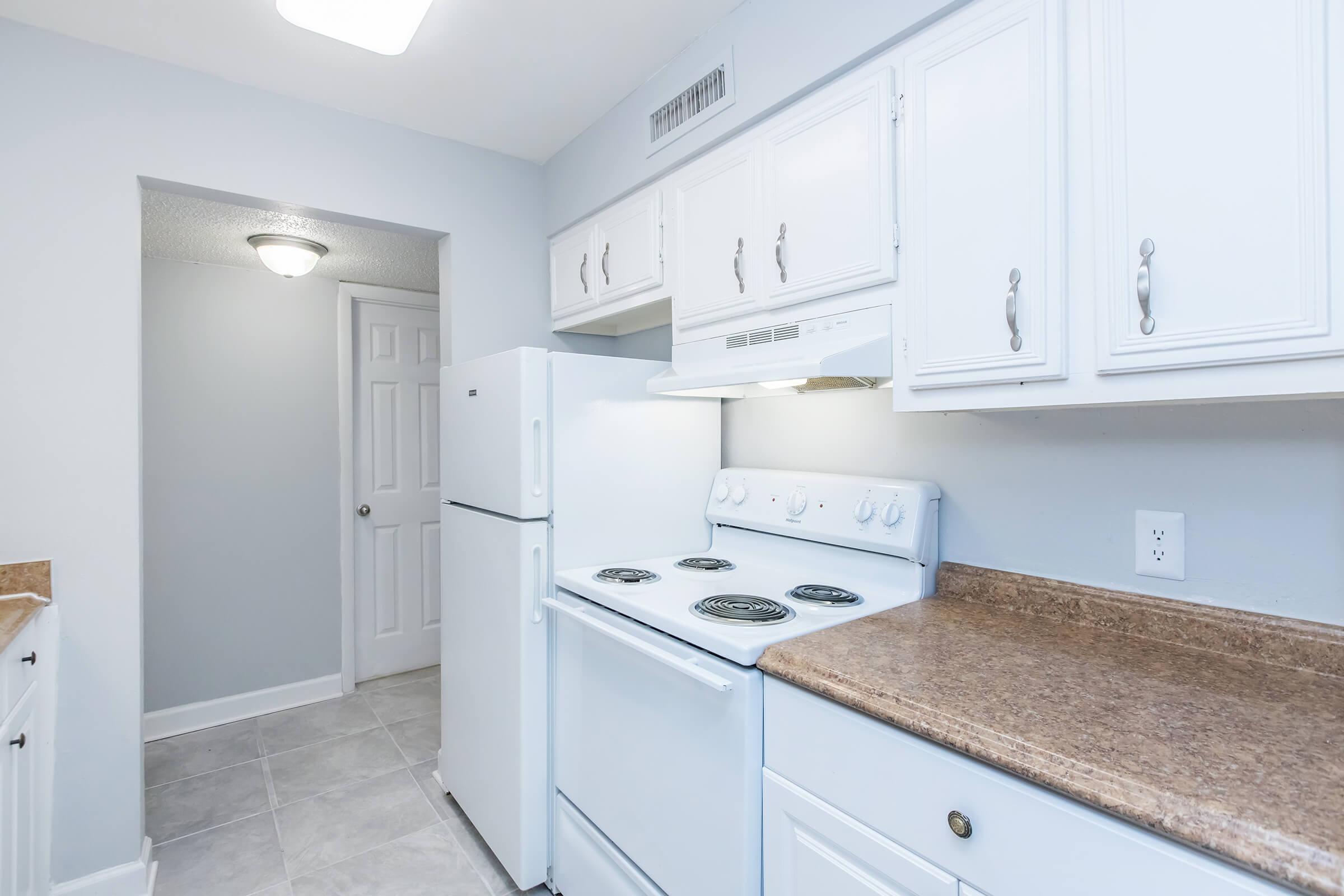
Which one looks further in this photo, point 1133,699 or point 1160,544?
point 1160,544

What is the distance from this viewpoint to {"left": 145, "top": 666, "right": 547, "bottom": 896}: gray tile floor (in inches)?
78.4

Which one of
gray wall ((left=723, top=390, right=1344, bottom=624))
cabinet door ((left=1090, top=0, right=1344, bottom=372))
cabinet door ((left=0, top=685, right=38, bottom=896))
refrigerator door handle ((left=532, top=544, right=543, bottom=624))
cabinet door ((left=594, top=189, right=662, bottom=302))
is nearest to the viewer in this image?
cabinet door ((left=1090, top=0, right=1344, bottom=372))

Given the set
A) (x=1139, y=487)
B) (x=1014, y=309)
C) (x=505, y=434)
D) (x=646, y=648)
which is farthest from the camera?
(x=505, y=434)

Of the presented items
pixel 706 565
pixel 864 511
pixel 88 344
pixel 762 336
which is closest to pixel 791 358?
pixel 762 336

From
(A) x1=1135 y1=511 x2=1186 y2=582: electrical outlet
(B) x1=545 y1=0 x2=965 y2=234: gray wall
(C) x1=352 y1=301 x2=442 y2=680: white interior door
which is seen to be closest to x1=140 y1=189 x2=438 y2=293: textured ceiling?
(C) x1=352 y1=301 x2=442 y2=680: white interior door

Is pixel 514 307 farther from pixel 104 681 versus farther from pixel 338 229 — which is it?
pixel 104 681

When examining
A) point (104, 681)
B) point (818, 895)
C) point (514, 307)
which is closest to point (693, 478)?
point (514, 307)

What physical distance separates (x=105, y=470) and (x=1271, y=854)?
8.32 feet

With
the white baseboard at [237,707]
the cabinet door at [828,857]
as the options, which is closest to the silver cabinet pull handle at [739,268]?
the cabinet door at [828,857]

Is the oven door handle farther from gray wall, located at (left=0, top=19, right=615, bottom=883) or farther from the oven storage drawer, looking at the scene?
gray wall, located at (left=0, top=19, right=615, bottom=883)

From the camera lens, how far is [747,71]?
1.73 metres

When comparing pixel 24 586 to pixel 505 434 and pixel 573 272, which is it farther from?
pixel 573 272

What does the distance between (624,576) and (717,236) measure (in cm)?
99

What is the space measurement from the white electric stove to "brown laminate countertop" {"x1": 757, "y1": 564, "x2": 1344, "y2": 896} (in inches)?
5.4
